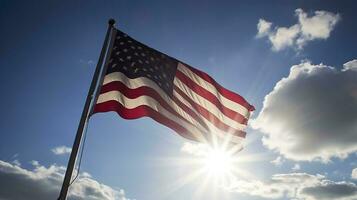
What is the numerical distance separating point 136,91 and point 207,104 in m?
3.85

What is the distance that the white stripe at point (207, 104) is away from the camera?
1507cm

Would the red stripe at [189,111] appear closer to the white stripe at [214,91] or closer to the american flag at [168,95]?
the american flag at [168,95]

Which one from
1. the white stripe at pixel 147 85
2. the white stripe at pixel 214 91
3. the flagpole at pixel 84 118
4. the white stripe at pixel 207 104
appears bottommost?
the flagpole at pixel 84 118

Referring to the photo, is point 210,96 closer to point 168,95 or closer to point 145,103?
point 168,95

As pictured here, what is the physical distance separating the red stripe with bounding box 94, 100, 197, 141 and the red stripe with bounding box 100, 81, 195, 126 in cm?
42

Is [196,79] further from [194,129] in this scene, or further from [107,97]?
[107,97]

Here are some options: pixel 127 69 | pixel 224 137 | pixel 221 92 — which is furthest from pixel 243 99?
pixel 127 69

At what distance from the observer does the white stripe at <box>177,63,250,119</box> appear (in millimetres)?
15406

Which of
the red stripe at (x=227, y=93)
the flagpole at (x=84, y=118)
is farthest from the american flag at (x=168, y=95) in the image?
the flagpole at (x=84, y=118)

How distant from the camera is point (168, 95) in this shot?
14211 mm

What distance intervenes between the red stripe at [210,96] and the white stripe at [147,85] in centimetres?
134

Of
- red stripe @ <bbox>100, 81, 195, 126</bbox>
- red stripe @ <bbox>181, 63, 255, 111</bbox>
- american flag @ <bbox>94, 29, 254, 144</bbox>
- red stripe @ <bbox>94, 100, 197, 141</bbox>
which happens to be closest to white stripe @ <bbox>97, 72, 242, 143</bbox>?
american flag @ <bbox>94, 29, 254, 144</bbox>

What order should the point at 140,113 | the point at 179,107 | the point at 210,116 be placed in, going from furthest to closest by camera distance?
the point at 210,116, the point at 179,107, the point at 140,113

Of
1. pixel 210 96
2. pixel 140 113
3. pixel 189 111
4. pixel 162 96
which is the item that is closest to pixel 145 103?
pixel 140 113
